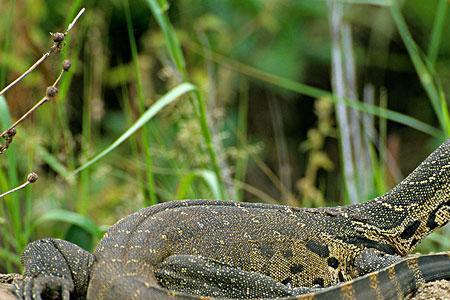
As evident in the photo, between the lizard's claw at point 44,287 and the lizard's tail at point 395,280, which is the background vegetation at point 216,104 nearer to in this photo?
the lizard's claw at point 44,287

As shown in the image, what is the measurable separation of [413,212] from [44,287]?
255 centimetres

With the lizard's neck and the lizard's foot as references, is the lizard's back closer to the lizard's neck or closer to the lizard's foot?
the lizard's foot

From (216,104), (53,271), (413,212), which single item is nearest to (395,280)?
(413,212)

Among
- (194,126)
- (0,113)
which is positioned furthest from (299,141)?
(0,113)

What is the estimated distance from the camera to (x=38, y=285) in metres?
4.57

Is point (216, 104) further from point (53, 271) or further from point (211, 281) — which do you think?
point (53, 271)

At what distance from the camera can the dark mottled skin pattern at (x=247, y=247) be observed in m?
4.65

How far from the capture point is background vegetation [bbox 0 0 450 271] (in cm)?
739

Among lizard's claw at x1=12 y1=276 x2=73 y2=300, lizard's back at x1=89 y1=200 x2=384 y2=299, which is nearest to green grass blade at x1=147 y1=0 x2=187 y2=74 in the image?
lizard's back at x1=89 y1=200 x2=384 y2=299

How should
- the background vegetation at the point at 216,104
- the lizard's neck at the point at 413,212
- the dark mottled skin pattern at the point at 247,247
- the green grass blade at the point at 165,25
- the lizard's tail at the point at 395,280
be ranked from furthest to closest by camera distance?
the background vegetation at the point at 216,104
the green grass blade at the point at 165,25
the lizard's neck at the point at 413,212
the dark mottled skin pattern at the point at 247,247
the lizard's tail at the point at 395,280

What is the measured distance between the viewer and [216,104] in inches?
400

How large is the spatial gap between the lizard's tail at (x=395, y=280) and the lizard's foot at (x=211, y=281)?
22.5 inches

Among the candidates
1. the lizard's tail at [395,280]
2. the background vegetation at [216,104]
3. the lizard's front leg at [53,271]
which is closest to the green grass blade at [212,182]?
the background vegetation at [216,104]

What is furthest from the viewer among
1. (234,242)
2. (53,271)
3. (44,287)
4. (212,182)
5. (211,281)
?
(212,182)
